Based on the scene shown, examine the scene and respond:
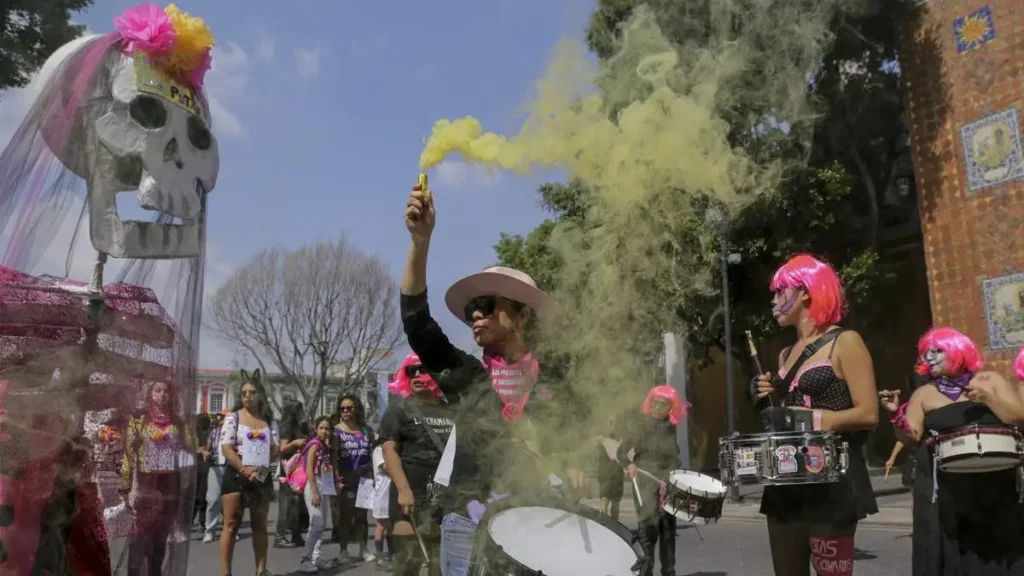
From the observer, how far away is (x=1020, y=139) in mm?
11961

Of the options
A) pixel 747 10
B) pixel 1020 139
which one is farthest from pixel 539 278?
pixel 1020 139

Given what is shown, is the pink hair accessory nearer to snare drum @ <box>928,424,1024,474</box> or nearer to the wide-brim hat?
the wide-brim hat

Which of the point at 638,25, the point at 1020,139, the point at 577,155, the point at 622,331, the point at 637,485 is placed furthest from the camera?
the point at 1020,139

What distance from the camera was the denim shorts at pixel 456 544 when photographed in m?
2.81

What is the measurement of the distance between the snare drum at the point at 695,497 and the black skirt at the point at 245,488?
3460 millimetres

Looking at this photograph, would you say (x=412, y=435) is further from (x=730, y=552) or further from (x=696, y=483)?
(x=730, y=552)

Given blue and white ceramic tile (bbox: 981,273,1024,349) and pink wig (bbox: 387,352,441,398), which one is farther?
blue and white ceramic tile (bbox: 981,273,1024,349)

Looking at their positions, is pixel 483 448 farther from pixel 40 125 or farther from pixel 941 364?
pixel 941 364

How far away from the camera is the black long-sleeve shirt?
298 centimetres

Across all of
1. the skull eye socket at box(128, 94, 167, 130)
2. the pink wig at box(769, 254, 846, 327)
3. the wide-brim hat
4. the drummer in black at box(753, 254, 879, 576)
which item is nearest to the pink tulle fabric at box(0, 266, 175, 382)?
the skull eye socket at box(128, 94, 167, 130)

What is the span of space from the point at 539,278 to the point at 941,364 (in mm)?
2438

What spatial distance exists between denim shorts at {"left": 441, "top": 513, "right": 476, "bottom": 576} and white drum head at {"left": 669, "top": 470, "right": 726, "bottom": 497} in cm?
216

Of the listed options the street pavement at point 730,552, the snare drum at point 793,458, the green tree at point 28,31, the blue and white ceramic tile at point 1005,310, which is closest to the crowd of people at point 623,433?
the snare drum at point 793,458

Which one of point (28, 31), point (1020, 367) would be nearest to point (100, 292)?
point (1020, 367)
